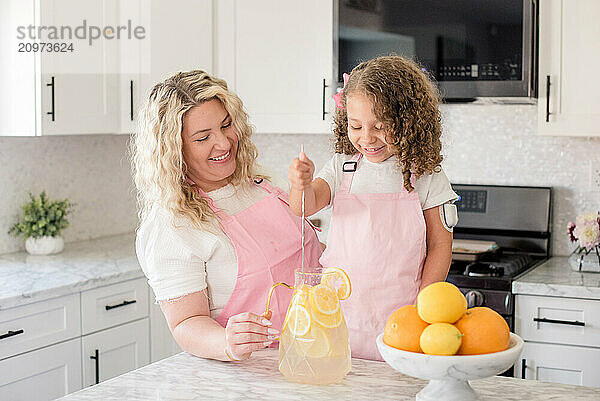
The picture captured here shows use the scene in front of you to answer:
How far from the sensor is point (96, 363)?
289 centimetres

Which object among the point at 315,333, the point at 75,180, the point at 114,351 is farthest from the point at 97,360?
the point at 315,333

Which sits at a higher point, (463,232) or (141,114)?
(141,114)

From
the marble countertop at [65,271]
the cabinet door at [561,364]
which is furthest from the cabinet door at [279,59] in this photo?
the cabinet door at [561,364]

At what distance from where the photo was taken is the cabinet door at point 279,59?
10.7 feet

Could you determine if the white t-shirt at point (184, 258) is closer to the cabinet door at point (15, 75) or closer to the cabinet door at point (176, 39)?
the cabinet door at point (15, 75)

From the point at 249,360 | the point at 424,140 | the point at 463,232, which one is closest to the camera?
the point at 249,360

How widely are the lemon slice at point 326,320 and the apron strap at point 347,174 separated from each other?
52 centimetres

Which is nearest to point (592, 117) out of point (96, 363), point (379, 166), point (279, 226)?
point (379, 166)

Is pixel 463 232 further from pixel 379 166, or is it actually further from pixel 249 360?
pixel 249 360

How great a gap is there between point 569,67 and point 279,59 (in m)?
1.12

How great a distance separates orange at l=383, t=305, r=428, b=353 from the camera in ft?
4.24

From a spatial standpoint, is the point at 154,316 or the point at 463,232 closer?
the point at 154,316

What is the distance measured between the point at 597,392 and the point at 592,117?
164 cm

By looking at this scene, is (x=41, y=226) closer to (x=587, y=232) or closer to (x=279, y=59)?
(x=279, y=59)
